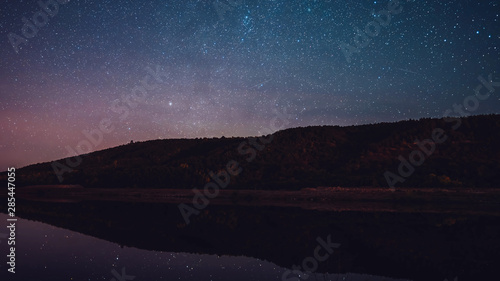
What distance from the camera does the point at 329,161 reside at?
1794 inches

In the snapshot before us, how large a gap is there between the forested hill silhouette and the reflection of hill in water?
16223mm

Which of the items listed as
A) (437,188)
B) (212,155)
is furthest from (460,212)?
(212,155)

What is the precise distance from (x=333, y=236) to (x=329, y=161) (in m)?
32.3

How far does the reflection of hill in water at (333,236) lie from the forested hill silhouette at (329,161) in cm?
1622

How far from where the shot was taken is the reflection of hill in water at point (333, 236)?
1020 centimetres

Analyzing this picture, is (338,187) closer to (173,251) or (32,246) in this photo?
(173,251)

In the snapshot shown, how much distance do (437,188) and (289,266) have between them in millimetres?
25691

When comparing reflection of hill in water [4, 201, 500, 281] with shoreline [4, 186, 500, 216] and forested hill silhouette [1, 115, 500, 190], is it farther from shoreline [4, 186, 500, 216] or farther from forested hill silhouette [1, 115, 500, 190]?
forested hill silhouette [1, 115, 500, 190]

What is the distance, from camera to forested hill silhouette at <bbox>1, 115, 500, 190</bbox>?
119 feet

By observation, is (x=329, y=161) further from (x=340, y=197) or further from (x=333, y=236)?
(x=333, y=236)

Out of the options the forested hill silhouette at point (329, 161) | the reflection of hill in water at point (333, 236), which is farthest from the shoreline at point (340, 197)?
the reflection of hill in water at point (333, 236)

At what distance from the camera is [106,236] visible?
47.5 feet

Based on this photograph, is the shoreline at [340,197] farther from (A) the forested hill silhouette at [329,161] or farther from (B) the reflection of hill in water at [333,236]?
(B) the reflection of hill in water at [333,236]

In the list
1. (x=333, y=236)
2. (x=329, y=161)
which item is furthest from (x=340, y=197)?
(x=333, y=236)
